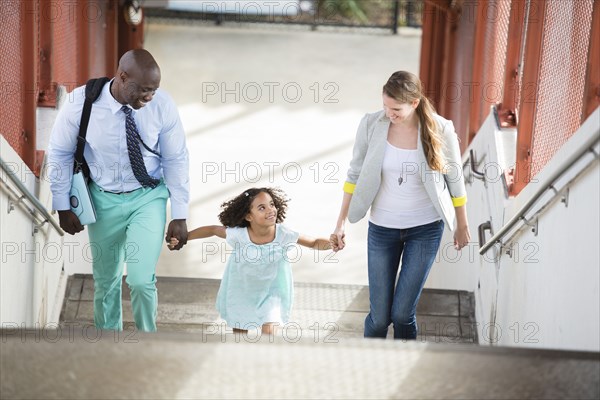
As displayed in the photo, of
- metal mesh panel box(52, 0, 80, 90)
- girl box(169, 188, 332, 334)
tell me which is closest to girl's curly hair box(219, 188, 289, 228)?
girl box(169, 188, 332, 334)

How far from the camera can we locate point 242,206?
594cm

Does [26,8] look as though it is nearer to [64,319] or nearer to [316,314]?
[64,319]

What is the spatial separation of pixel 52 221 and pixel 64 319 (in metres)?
1.02

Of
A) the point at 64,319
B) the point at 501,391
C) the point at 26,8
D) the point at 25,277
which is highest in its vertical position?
the point at 26,8

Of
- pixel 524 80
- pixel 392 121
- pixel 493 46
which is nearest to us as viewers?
pixel 392 121

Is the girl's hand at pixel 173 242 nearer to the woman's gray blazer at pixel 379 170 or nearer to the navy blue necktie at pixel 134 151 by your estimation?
the navy blue necktie at pixel 134 151

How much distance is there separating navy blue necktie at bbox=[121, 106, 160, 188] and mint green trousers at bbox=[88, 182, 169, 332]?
0.11 m

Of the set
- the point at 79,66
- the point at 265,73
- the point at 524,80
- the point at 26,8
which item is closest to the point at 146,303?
the point at 26,8

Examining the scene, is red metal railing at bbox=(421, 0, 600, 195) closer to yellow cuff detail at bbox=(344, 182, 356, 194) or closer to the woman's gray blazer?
the woman's gray blazer

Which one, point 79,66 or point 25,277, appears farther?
point 79,66

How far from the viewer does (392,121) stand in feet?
18.3

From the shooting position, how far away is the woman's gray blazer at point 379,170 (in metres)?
5.59

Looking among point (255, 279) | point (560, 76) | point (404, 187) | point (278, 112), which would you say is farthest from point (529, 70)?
point (278, 112)

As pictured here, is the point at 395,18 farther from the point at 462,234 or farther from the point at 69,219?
the point at 69,219
